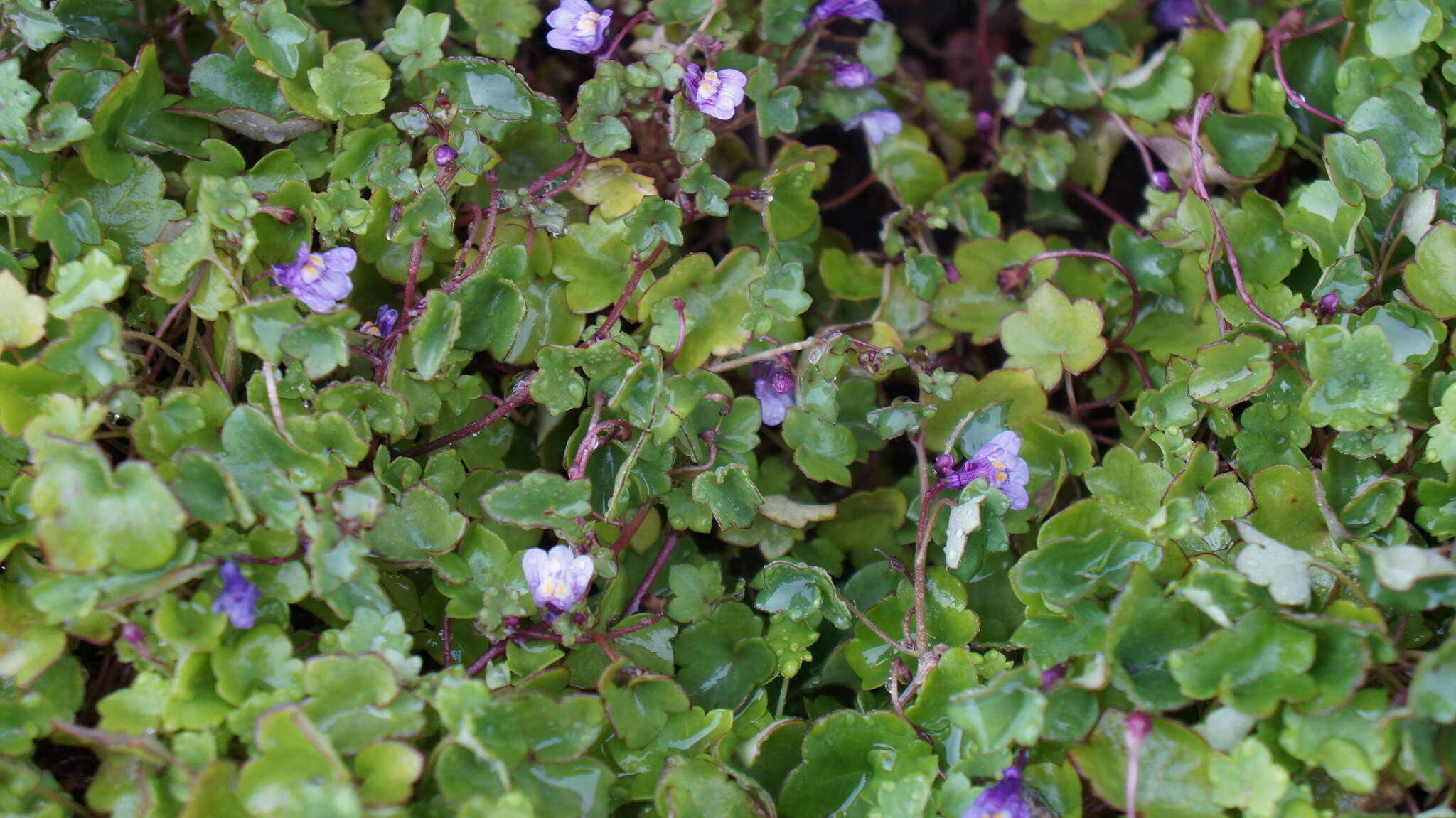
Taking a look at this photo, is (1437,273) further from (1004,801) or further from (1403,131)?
(1004,801)

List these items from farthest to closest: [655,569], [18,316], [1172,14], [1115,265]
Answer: [1172,14] → [1115,265] → [655,569] → [18,316]

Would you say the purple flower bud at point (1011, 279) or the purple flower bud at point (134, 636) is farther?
the purple flower bud at point (1011, 279)

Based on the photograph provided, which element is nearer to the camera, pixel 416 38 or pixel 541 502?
pixel 541 502

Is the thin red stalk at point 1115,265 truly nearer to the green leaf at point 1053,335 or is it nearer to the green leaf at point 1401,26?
the green leaf at point 1053,335

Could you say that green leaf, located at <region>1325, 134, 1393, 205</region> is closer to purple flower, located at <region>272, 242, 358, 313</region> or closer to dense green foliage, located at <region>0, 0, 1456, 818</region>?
dense green foliage, located at <region>0, 0, 1456, 818</region>

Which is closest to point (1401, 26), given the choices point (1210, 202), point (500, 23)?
point (1210, 202)

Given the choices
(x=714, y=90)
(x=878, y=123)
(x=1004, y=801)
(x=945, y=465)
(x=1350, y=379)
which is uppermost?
(x=714, y=90)

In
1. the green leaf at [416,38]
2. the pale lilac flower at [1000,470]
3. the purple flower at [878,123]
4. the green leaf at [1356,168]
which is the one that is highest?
the green leaf at [416,38]

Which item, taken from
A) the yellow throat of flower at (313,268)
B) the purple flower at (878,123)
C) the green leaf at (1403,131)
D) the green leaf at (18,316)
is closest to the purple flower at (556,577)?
the yellow throat of flower at (313,268)
